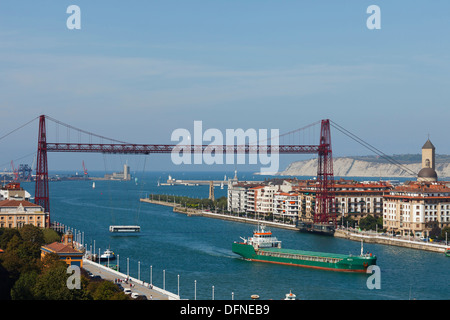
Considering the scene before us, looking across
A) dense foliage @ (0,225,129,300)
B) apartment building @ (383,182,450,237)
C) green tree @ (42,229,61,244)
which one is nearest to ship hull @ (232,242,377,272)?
green tree @ (42,229,61,244)

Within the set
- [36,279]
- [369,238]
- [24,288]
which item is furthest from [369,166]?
[24,288]

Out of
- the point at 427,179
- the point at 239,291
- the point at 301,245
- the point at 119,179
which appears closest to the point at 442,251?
the point at 301,245

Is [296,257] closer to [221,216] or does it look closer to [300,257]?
[300,257]

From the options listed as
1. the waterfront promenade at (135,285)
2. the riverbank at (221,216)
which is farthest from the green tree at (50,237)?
the riverbank at (221,216)

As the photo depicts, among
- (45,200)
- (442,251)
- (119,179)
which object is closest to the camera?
(442,251)

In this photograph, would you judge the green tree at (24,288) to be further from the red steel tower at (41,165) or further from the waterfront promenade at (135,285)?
the red steel tower at (41,165)

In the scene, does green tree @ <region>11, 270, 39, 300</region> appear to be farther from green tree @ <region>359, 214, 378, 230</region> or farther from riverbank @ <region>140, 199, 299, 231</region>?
riverbank @ <region>140, 199, 299, 231</region>
